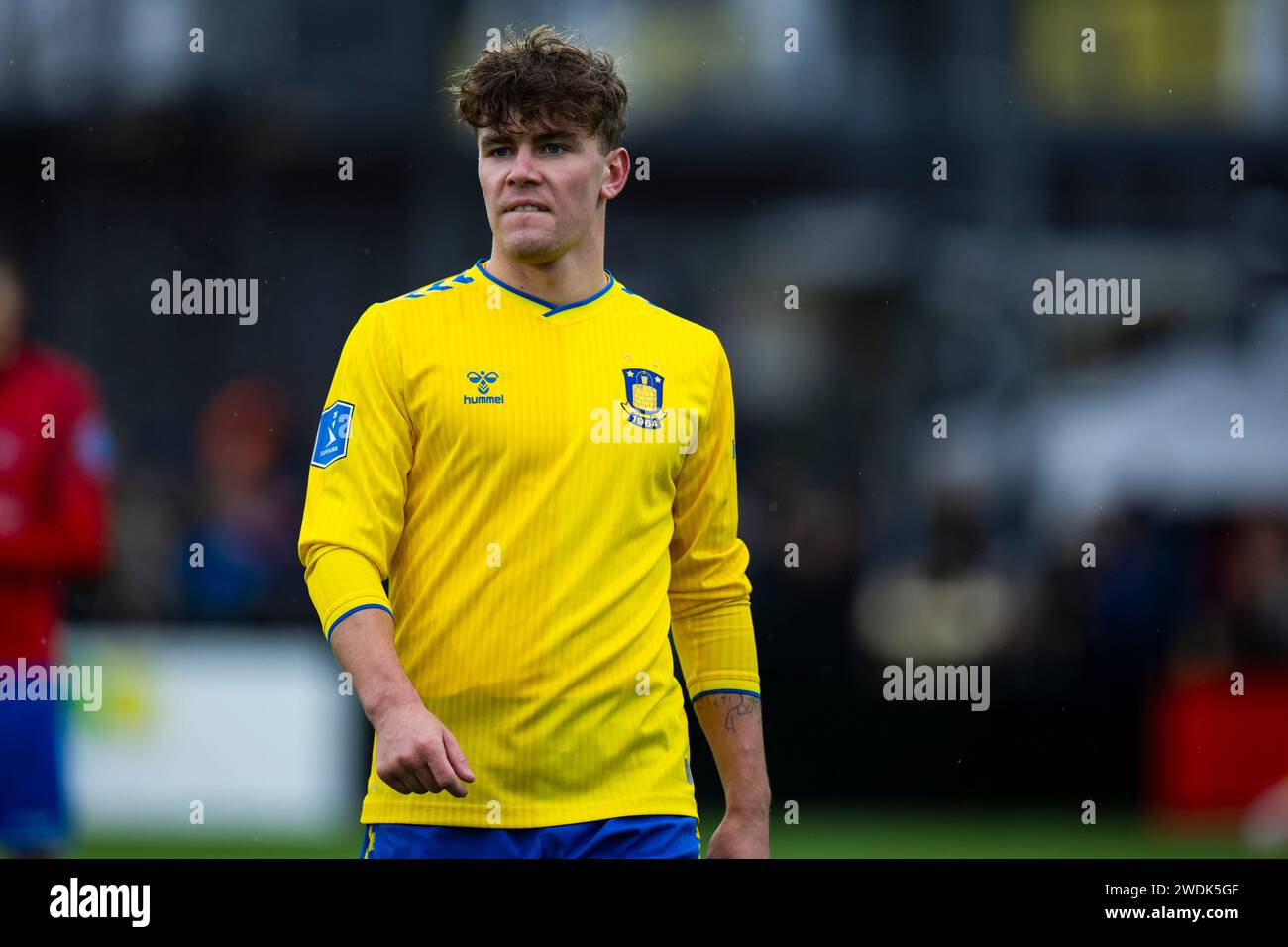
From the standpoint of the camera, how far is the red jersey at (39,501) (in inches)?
265

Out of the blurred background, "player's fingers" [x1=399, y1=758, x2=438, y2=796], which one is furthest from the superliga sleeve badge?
the blurred background

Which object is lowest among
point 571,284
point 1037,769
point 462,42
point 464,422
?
point 1037,769

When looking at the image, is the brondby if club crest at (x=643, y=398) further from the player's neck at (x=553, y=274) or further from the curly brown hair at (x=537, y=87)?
the curly brown hair at (x=537, y=87)

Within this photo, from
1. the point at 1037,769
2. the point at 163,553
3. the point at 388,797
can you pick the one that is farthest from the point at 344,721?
the point at 388,797

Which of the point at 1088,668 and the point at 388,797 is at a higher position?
the point at 388,797

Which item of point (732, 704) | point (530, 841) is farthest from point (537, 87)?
point (530, 841)

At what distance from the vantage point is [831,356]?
20141mm

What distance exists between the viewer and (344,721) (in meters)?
10.4

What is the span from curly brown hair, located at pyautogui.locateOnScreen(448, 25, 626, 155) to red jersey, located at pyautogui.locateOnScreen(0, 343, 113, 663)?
312 centimetres

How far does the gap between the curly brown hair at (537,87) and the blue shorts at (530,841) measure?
1.34 m

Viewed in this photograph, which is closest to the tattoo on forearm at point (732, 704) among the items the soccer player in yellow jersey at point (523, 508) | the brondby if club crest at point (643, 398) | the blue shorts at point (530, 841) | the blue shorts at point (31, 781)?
the soccer player in yellow jersey at point (523, 508)

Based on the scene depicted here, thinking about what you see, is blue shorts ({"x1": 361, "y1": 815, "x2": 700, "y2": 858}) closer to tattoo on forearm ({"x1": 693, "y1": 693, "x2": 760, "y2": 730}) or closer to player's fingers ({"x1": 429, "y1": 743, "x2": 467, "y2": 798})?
tattoo on forearm ({"x1": 693, "y1": 693, "x2": 760, "y2": 730})
